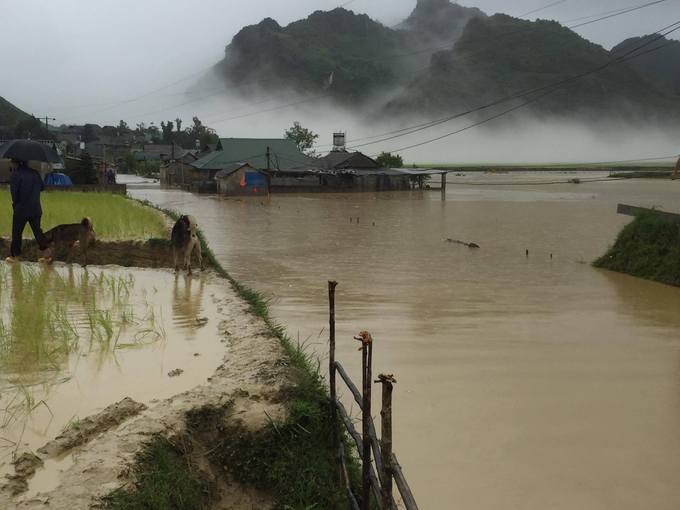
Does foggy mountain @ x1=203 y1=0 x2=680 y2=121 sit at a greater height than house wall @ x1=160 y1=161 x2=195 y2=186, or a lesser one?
greater

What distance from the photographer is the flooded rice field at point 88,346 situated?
3834 millimetres

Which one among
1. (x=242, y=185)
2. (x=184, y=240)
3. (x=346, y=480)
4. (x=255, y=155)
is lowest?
(x=346, y=480)

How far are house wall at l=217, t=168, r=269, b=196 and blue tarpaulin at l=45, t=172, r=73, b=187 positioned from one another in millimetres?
11036

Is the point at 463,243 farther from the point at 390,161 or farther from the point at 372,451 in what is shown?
the point at 390,161

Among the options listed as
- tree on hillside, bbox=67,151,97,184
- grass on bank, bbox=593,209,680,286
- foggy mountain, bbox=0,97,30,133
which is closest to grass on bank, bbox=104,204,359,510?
grass on bank, bbox=593,209,680,286

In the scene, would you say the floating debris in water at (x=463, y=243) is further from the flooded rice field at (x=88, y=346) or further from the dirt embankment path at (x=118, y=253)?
the flooded rice field at (x=88, y=346)

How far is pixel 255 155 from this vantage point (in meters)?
51.2

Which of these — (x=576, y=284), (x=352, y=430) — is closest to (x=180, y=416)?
(x=352, y=430)

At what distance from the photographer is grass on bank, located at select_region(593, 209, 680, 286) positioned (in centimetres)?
1288

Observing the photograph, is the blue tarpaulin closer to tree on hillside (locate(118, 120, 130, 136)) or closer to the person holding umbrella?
the person holding umbrella

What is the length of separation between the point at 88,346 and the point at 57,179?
3141 cm

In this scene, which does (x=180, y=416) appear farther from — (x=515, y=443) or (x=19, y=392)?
(x=515, y=443)

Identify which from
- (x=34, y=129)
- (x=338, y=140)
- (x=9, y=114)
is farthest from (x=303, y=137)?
(x=9, y=114)

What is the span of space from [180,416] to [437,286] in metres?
8.85
